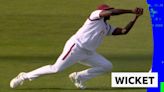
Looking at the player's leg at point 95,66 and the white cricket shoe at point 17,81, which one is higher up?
the player's leg at point 95,66

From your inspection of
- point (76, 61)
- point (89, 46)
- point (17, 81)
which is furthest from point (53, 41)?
point (89, 46)

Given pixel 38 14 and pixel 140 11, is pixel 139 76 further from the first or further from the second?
pixel 38 14

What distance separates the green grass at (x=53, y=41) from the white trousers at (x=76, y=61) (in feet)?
0.98

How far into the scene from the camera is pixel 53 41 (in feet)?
52.0

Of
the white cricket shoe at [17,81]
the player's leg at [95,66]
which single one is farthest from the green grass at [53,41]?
the player's leg at [95,66]

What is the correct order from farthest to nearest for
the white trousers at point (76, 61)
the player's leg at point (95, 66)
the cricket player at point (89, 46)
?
the player's leg at point (95, 66) < the white trousers at point (76, 61) < the cricket player at point (89, 46)

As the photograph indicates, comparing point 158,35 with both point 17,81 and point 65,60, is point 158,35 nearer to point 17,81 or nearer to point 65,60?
point 65,60

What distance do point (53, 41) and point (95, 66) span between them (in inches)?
198

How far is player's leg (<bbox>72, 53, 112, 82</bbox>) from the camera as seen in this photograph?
10844 millimetres

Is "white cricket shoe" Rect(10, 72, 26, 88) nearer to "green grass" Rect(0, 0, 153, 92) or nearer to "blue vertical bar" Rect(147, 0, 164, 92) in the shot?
"green grass" Rect(0, 0, 153, 92)

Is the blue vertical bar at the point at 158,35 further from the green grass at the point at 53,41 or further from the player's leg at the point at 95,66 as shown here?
the player's leg at the point at 95,66

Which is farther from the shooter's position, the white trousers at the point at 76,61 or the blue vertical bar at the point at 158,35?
the blue vertical bar at the point at 158,35

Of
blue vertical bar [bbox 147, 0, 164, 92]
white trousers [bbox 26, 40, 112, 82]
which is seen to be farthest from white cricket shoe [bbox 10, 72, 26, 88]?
blue vertical bar [bbox 147, 0, 164, 92]

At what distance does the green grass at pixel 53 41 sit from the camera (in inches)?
459
